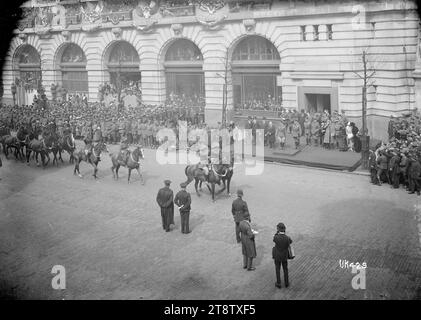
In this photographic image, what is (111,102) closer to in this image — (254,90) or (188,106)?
(188,106)

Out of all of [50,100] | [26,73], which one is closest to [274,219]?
[50,100]

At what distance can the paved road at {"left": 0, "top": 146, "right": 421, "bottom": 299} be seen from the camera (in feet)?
38.8

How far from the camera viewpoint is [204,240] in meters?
15.0

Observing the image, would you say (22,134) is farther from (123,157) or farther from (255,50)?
(255,50)

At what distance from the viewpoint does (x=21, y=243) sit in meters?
15.2

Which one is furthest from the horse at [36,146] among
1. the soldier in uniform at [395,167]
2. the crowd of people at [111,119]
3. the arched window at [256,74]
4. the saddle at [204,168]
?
the soldier in uniform at [395,167]

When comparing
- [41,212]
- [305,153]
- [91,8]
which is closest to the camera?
[41,212]

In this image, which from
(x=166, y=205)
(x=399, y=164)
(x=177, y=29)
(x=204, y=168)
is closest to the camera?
(x=166, y=205)

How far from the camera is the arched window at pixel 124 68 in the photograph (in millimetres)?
41094

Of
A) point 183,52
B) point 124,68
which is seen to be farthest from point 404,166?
point 124,68

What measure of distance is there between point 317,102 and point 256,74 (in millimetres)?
5177

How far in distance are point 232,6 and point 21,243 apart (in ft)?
76.0

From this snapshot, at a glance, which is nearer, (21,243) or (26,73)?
(21,243)

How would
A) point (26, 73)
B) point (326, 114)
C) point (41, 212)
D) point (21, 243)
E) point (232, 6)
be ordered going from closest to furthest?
point (21, 243) < point (41, 212) < point (326, 114) < point (232, 6) < point (26, 73)
